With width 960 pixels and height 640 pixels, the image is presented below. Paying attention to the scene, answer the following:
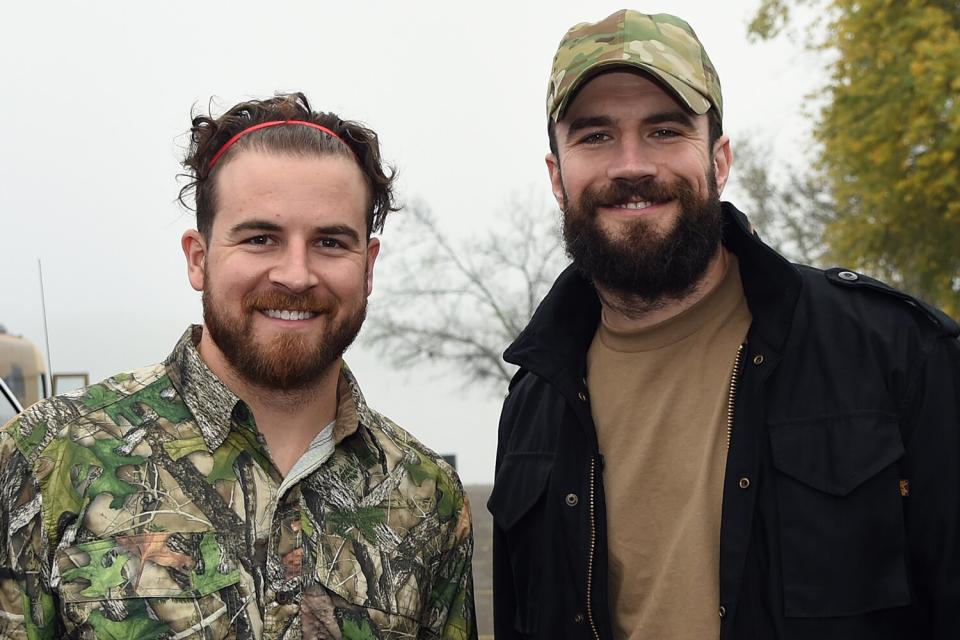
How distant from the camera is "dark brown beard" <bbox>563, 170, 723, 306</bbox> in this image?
124 inches

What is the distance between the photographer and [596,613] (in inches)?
121

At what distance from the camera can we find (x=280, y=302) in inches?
115

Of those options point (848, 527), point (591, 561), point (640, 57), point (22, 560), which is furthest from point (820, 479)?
point (22, 560)

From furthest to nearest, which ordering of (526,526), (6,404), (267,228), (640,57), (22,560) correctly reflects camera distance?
(6,404) < (526,526) < (640,57) < (267,228) < (22,560)

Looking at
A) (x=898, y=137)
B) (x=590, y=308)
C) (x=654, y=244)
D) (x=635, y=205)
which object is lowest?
(x=590, y=308)

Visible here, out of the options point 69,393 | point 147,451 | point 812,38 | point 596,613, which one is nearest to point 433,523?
point 596,613

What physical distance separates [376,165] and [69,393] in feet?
3.61

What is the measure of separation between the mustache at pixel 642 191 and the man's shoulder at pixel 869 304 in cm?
44

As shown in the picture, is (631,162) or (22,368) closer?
(631,162)

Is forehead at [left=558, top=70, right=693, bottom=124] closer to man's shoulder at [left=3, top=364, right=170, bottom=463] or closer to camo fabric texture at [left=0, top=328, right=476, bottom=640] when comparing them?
camo fabric texture at [left=0, top=328, right=476, bottom=640]

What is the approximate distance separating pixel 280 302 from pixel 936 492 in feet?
5.81

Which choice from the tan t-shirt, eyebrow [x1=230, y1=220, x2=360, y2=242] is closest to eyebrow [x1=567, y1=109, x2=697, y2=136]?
the tan t-shirt

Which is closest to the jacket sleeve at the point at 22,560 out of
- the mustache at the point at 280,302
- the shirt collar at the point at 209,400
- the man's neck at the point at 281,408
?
the shirt collar at the point at 209,400

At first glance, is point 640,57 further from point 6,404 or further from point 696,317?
point 6,404
